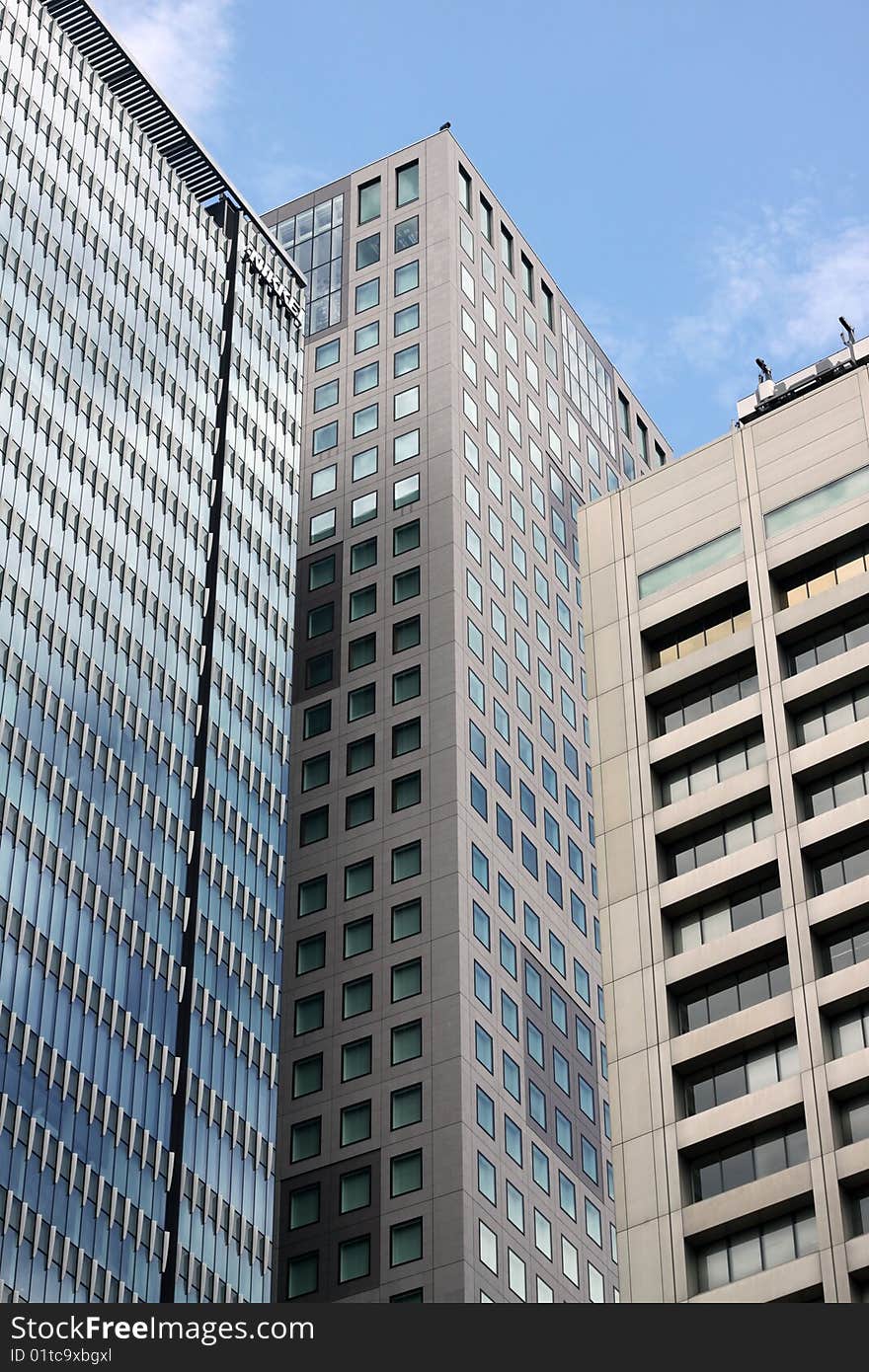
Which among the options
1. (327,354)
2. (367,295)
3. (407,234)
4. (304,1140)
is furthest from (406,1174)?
(407,234)

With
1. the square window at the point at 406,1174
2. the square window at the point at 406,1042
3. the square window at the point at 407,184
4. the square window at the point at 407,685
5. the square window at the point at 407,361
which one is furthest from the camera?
the square window at the point at 407,184

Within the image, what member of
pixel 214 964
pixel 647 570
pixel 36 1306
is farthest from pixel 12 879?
pixel 36 1306

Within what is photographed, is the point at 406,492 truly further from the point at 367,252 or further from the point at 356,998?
the point at 356,998

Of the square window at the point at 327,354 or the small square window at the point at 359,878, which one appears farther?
the square window at the point at 327,354

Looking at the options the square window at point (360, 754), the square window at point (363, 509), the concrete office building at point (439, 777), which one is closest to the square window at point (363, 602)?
the concrete office building at point (439, 777)

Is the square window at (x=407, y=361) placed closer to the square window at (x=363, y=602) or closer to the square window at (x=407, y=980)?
the square window at (x=363, y=602)

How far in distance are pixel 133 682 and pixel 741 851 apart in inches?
2656

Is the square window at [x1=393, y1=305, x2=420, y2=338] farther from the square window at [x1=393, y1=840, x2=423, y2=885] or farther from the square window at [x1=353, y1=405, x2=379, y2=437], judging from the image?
the square window at [x1=393, y1=840, x2=423, y2=885]

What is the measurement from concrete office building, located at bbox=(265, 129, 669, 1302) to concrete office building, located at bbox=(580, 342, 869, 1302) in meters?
54.0

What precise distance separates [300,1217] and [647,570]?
63137mm

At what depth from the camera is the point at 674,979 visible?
54.3 m

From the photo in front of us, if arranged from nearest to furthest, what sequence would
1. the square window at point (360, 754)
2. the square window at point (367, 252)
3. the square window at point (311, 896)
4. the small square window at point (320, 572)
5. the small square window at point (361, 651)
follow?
the square window at point (311, 896), the square window at point (360, 754), the small square window at point (361, 651), the small square window at point (320, 572), the square window at point (367, 252)

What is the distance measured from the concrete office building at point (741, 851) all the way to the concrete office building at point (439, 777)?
54007 millimetres

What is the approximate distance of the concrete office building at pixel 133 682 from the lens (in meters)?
102
